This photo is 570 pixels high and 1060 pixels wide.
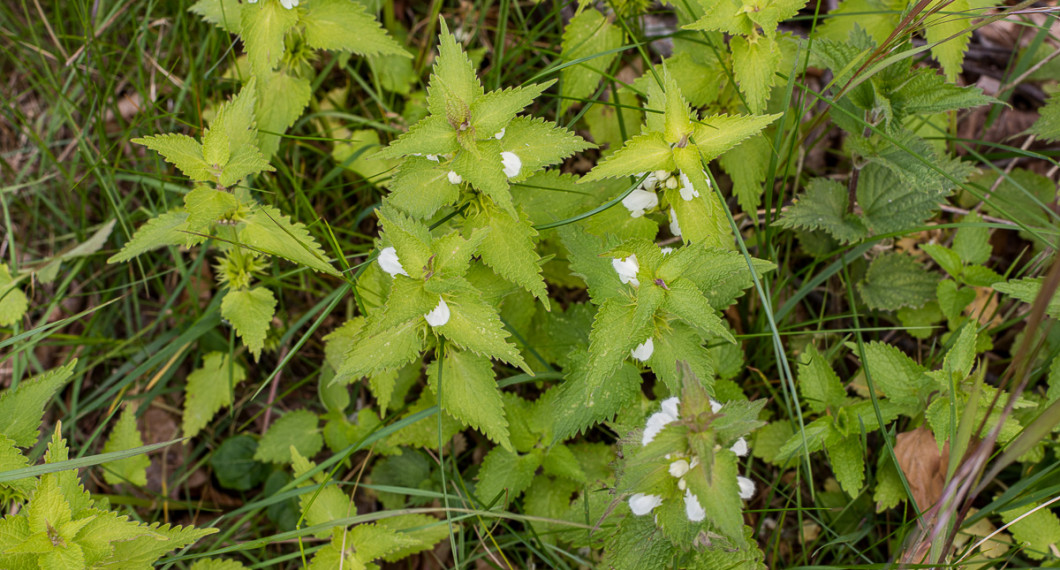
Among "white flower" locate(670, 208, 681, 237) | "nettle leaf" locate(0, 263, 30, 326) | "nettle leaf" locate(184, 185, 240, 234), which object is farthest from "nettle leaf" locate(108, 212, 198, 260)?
"white flower" locate(670, 208, 681, 237)

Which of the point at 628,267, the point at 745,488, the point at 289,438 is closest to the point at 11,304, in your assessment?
the point at 289,438

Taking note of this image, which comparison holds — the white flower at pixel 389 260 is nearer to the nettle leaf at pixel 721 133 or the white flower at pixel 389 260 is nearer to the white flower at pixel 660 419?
the white flower at pixel 660 419

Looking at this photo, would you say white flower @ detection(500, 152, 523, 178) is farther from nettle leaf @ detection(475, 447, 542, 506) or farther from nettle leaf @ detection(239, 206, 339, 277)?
nettle leaf @ detection(475, 447, 542, 506)

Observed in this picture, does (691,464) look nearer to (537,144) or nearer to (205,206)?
(537,144)

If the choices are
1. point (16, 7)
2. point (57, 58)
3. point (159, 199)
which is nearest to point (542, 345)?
point (159, 199)

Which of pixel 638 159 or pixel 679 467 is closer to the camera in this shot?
pixel 679 467
